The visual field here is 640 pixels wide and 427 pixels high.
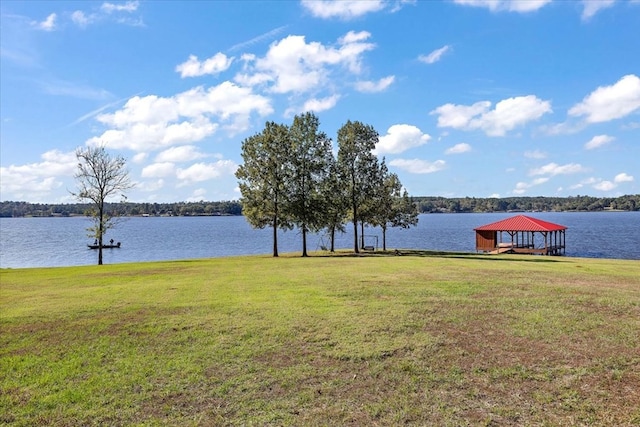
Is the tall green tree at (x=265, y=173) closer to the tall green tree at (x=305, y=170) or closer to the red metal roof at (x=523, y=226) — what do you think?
the tall green tree at (x=305, y=170)

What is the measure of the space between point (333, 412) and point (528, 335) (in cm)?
526

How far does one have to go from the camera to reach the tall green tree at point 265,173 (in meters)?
39.8

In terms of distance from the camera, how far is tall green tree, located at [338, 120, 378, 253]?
4384cm

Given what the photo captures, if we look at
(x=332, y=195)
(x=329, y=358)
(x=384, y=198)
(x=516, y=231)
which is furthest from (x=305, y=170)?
(x=329, y=358)

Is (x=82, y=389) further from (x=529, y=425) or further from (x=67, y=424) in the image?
(x=529, y=425)

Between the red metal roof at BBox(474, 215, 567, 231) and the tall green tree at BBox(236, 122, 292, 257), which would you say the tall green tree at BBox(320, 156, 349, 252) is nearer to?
the tall green tree at BBox(236, 122, 292, 257)

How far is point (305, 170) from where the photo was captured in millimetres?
41031

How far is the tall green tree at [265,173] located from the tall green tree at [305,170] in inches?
24.9

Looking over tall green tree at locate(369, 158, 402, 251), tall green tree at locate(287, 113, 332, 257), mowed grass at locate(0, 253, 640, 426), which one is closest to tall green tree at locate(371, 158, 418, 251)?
tall green tree at locate(369, 158, 402, 251)

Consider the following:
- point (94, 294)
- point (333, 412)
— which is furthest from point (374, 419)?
point (94, 294)

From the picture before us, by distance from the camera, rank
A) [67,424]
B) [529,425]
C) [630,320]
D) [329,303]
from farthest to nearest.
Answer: [329,303], [630,320], [67,424], [529,425]

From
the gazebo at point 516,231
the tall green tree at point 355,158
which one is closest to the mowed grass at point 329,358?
the tall green tree at point 355,158

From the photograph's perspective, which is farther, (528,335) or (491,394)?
(528,335)

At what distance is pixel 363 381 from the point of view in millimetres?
7586
